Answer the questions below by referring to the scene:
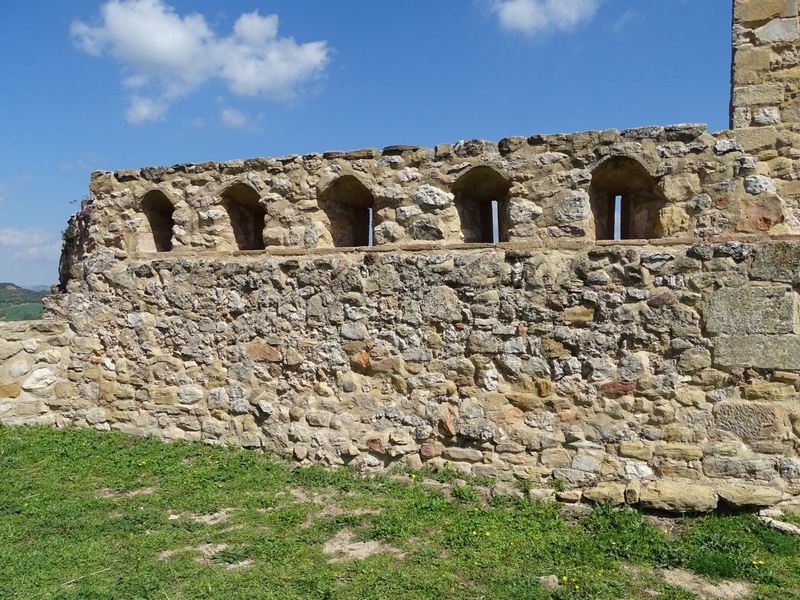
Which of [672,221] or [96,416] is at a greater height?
[672,221]

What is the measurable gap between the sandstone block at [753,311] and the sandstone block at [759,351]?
53mm

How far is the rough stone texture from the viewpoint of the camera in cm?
482

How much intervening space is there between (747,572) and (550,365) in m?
1.97

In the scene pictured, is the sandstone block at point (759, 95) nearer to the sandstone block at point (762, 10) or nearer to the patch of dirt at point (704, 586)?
the sandstone block at point (762, 10)

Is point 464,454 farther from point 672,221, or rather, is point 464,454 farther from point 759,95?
point 759,95

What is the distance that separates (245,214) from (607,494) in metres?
4.56

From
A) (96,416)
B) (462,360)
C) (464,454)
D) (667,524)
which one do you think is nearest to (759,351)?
(667,524)

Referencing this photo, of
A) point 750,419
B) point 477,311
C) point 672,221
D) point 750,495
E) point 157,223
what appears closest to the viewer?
point 750,495

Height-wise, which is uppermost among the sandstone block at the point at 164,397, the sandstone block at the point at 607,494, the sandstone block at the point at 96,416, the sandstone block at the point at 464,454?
the sandstone block at the point at 164,397

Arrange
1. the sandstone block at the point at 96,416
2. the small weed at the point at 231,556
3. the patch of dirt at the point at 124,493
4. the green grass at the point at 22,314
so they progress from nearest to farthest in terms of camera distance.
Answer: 1. the small weed at the point at 231,556
2. the patch of dirt at the point at 124,493
3. the sandstone block at the point at 96,416
4. the green grass at the point at 22,314

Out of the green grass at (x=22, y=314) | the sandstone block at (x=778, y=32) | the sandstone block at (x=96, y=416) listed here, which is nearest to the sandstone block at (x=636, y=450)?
the sandstone block at (x=778, y=32)

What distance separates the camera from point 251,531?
4.60 metres

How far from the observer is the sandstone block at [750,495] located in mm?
4613

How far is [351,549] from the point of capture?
4348 millimetres
